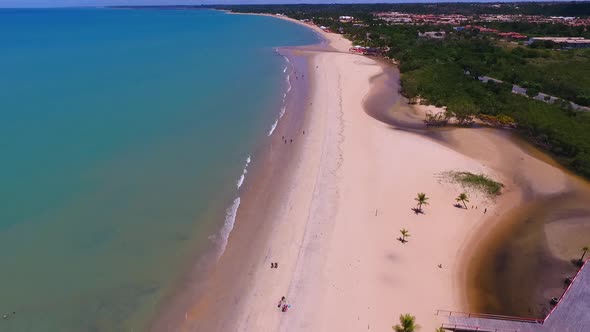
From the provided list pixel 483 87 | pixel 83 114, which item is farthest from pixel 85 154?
pixel 483 87

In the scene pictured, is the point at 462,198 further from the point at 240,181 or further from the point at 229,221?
the point at 240,181

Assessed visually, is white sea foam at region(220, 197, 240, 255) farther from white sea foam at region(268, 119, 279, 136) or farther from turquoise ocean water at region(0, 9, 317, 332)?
white sea foam at region(268, 119, 279, 136)

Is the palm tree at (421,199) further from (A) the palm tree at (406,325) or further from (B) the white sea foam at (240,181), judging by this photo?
(B) the white sea foam at (240,181)

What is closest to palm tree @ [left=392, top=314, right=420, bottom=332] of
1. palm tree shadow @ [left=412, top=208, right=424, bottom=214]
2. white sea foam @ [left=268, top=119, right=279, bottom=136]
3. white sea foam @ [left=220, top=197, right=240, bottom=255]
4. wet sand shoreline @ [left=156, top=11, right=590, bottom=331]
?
wet sand shoreline @ [left=156, top=11, right=590, bottom=331]

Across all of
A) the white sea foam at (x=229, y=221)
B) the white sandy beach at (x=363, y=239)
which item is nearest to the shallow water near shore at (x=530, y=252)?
the white sandy beach at (x=363, y=239)

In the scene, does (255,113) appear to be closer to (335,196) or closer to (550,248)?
(335,196)
